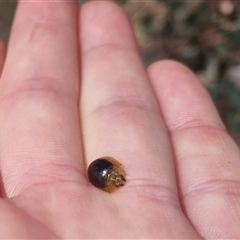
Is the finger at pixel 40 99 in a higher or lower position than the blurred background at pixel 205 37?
higher

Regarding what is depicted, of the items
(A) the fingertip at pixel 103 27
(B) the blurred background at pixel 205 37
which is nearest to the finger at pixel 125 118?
(A) the fingertip at pixel 103 27

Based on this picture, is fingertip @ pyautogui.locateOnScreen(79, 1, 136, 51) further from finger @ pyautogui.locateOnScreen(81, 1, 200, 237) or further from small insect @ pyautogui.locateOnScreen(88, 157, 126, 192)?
small insect @ pyautogui.locateOnScreen(88, 157, 126, 192)

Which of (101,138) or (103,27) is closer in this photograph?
(101,138)

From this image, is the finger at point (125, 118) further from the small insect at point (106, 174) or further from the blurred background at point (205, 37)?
the blurred background at point (205, 37)

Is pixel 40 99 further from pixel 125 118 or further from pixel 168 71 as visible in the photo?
pixel 168 71

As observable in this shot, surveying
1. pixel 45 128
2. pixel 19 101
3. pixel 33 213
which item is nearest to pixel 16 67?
pixel 19 101

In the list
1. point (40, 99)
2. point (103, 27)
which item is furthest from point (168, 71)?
point (40, 99)
